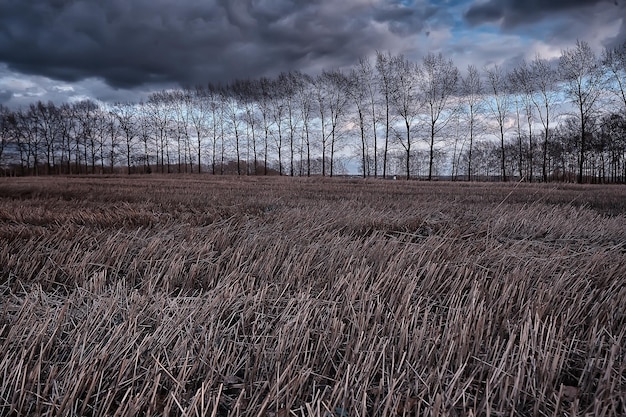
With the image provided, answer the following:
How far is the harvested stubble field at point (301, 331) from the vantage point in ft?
4.78

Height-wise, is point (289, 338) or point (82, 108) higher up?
Result: point (82, 108)

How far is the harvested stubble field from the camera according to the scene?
146 centimetres

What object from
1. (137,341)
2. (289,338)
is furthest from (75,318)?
(289,338)

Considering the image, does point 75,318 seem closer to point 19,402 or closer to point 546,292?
point 19,402

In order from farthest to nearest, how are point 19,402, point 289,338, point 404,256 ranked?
1. point 404,256
2. point 289,338
3. point 19,402

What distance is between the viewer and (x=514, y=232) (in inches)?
201

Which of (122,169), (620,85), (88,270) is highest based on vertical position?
(620,85)

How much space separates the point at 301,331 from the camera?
1932 millimetres

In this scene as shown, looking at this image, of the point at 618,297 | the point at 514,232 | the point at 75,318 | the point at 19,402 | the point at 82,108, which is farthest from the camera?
the point at 82,108

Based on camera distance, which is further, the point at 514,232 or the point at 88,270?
the point at 514,232

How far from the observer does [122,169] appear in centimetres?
6059

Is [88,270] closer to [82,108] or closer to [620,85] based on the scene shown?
[620,85]

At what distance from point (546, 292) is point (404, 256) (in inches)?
44.7

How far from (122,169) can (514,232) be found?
6575cm
